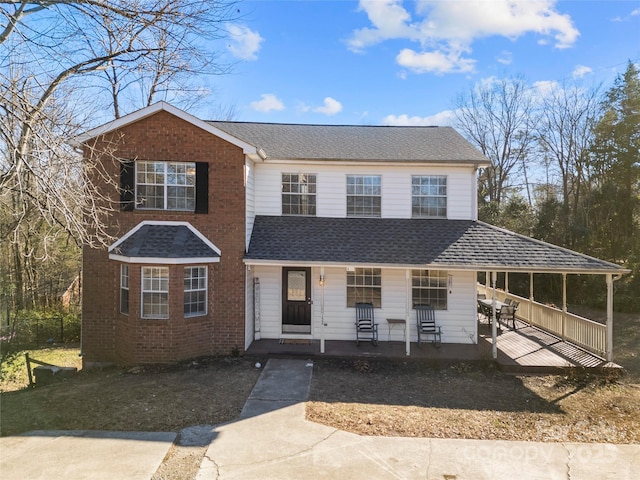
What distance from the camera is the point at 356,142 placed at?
527 inches

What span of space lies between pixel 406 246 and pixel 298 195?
146 inches

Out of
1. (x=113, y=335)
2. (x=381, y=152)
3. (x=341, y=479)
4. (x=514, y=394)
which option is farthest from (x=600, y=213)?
(x=113, y=335)

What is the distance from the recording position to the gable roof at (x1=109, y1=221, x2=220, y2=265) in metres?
9.66

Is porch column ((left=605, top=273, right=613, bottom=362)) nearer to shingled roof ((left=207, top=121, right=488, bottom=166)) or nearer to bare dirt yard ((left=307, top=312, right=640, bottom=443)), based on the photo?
bare dirt yard ((left=307, top=312, right=640, bottom=443))

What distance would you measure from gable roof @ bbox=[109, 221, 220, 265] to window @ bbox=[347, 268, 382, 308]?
3967 millimetres

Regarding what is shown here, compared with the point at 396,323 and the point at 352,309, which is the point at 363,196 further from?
the point at 396,323

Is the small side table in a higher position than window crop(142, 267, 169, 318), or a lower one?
lower

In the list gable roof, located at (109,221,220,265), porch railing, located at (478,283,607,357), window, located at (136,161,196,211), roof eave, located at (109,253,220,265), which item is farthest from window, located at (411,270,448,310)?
window, located at (136,161,196,211)

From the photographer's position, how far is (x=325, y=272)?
11656mm

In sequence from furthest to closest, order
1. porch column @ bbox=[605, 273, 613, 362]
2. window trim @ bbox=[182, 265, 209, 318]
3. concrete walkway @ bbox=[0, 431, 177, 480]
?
window trim @ bbox=[182, 265, 209, 318] < porch column @ bbox=[605, 273, 613, 362] < concrete walkway @ bbox=[0, 431, 177, 480]

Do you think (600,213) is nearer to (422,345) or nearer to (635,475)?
(422,345)

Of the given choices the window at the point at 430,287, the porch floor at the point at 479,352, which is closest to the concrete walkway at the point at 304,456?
the porch floor at the point at 479,352

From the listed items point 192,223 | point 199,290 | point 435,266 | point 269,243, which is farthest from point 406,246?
point 192,223

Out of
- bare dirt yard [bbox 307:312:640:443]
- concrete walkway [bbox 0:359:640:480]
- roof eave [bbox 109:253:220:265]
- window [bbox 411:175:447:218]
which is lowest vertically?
bare dirt yard [bbox 307:312:640:443]
